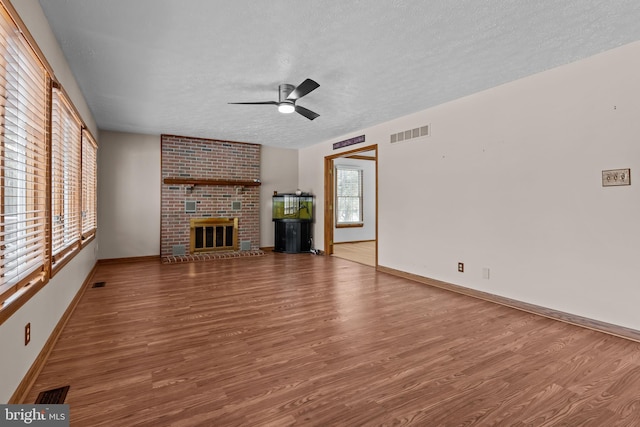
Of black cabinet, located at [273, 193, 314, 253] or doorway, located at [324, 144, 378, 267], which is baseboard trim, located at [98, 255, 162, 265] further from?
doorway, located at [324, 144, 378, 267]

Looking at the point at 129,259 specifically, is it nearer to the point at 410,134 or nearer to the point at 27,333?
the point at 27,333

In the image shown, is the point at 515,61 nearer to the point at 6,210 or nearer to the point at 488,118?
the point at 488,118

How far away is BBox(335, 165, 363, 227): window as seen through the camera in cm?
848

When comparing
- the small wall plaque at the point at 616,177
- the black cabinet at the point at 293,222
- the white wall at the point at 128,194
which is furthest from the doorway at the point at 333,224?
the white wall at the point at 128,194

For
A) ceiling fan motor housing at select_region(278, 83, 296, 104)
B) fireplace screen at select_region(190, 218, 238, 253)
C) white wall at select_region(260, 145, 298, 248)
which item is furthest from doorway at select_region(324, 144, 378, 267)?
ceiling fan motor housing at select_region(278, 83, 296, 104)

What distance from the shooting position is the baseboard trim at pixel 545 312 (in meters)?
2.63

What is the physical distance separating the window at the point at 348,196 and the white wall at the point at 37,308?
598 centimetres

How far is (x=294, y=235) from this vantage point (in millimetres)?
6969

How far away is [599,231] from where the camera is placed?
9.10ft

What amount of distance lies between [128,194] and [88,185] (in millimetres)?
1382

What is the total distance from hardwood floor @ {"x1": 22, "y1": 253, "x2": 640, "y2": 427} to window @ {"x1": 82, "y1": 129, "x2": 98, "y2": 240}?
46.6 inches

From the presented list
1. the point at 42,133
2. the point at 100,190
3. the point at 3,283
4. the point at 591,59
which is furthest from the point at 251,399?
the point at 100,190

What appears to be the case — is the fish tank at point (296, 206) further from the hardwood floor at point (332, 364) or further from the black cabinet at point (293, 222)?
the hardwood floor at point (332, 364)

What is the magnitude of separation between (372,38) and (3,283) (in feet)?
9.09
